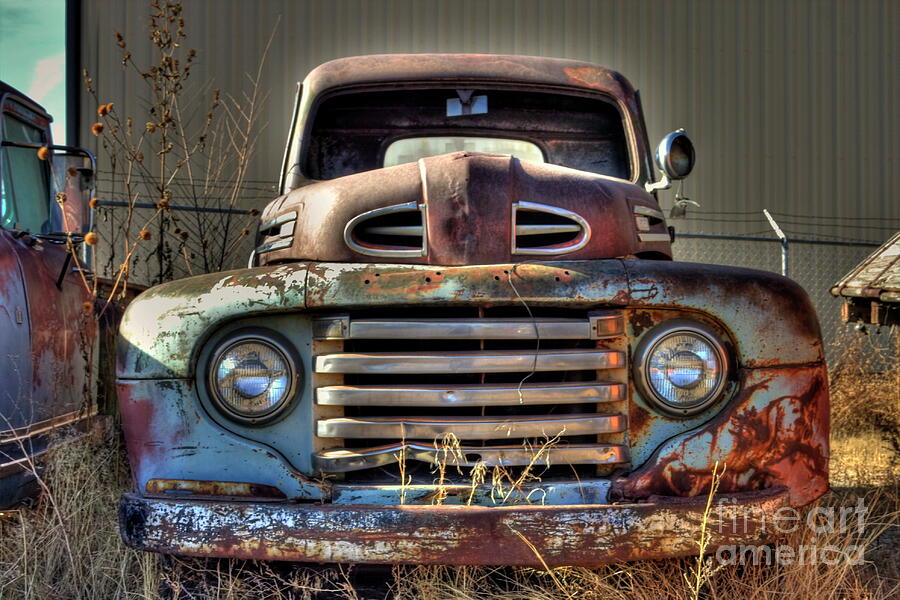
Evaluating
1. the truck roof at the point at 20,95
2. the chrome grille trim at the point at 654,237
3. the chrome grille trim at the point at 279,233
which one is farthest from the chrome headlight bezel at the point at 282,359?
the truck roof at the point at 20,95

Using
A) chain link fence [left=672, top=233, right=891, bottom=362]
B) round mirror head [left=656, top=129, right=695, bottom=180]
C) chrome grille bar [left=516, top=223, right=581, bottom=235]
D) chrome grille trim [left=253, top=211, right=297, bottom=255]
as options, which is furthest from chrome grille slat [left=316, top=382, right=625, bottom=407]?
chain link fence [left=672, top=233, right=891, bottom=362]

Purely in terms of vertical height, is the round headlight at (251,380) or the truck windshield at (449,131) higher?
the truck windshield at (449,131)

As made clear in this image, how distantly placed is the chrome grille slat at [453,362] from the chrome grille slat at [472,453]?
0.72 feet

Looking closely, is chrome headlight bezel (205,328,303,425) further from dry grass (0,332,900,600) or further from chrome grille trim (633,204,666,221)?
chrome grille trim (633,204,666,221)

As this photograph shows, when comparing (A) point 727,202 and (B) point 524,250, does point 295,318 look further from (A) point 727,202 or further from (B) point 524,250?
(A) point 727,202

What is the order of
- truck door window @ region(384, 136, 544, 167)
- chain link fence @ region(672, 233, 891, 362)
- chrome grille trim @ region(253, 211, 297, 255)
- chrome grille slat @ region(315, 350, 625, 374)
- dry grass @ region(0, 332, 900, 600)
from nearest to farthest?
chrome grille slat @ region(315, 350, 625, 374)
dry grass @ region(0, 332, 900, 600)
chrome grille trim @ region(253, 211, 297, 255)
truck door window @ region(384, 136, 544, 167)
chain link fence @ region(672, 233, 891, 362)

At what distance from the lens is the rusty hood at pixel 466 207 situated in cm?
274

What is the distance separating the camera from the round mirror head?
3568 mm

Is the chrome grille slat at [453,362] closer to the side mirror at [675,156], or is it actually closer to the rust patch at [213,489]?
the rust patch at [213,489]

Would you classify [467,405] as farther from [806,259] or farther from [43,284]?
[806,259]

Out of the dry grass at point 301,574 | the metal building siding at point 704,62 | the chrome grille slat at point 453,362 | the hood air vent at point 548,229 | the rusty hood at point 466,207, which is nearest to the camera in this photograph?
the chrome grille slat at point 453,362

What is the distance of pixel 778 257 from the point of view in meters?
10.2

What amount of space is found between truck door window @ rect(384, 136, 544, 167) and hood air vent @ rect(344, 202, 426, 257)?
1035 millimetres

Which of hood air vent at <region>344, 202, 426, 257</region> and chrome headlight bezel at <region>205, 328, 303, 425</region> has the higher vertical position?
hood air vent at <region>344, 202, 426, 257</region>
